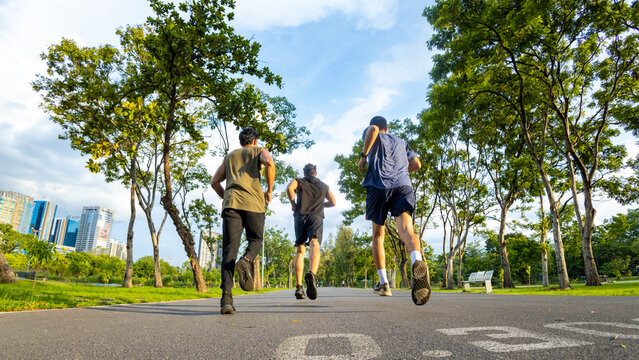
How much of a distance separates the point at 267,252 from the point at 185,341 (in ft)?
158

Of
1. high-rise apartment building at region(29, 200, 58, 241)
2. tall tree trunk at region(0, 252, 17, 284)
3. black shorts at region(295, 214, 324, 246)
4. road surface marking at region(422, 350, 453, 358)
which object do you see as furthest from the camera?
high-rise apartment building at region(29, 200, 58, 241)

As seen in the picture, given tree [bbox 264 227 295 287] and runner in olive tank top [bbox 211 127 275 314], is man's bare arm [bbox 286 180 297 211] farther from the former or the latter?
tree [bbox 264 227 295 287]

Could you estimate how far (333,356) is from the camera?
5.99 ft

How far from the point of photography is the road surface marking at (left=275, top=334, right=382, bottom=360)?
71.5 inches

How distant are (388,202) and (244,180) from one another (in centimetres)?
195

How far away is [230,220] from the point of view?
427cm

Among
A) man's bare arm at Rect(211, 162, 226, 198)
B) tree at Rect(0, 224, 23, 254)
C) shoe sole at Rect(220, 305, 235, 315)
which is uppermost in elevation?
tree at Rect(0, 224, 23, 254)

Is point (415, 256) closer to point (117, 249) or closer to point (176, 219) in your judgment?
point (176, 219)

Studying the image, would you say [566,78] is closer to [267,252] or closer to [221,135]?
[221,135]

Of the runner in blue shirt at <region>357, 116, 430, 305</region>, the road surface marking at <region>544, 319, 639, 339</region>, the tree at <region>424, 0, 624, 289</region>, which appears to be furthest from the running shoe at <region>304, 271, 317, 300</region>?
the tree at <region>424, 0, 624, 289</region>

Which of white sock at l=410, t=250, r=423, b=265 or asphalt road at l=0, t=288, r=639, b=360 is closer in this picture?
asphalt road at l=0, t=288, r=639, b=360

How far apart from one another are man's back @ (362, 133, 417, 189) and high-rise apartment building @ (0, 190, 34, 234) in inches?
8081

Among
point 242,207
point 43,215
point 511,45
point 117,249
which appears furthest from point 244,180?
point 43,215

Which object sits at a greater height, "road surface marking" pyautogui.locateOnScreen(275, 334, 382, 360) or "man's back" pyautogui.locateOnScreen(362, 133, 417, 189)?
"man's back" pyautogui.locateOnScreen(362, 133, 417, 189)
